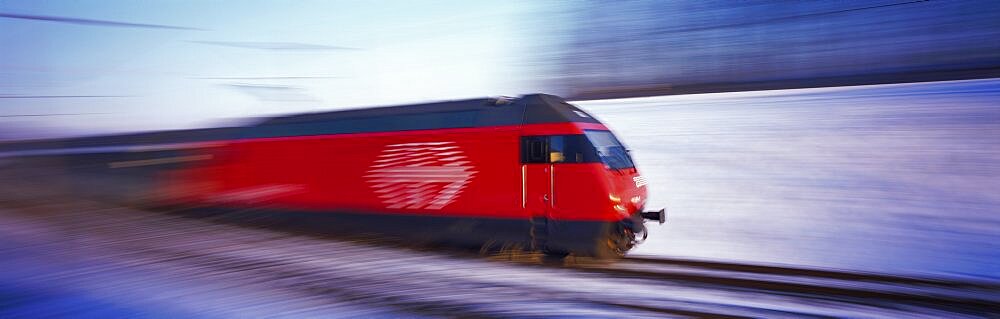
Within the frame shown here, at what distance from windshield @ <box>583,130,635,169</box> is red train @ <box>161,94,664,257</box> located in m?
0.02

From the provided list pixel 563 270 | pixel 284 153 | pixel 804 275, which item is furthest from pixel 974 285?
pixel 284 153

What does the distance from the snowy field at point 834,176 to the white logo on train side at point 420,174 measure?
2.39m

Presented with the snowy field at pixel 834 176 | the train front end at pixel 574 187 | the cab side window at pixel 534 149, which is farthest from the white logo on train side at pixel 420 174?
the snowy field at pixel 834 176

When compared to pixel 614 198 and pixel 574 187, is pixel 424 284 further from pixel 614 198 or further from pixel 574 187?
pixel 614 198

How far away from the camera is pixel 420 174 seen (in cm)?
715

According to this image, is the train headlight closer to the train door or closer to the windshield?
the windshield

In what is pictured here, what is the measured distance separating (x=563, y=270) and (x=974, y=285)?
374cm

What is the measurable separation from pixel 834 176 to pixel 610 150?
484cm

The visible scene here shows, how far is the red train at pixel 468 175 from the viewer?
628 cm

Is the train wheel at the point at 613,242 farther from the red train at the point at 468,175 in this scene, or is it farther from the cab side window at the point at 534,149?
the cab side window at the point at 534,149

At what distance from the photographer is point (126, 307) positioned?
4617mm

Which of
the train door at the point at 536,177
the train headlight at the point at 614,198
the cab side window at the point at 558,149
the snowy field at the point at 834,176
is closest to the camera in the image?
the train headlight at the point at 614,198

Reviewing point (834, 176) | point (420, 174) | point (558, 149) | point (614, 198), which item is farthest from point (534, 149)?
point (834, 176)

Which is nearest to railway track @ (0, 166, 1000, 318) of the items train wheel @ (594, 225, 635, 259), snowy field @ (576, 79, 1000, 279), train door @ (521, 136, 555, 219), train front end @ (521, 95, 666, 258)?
train wheel @ (594, 225, 635, 259)
